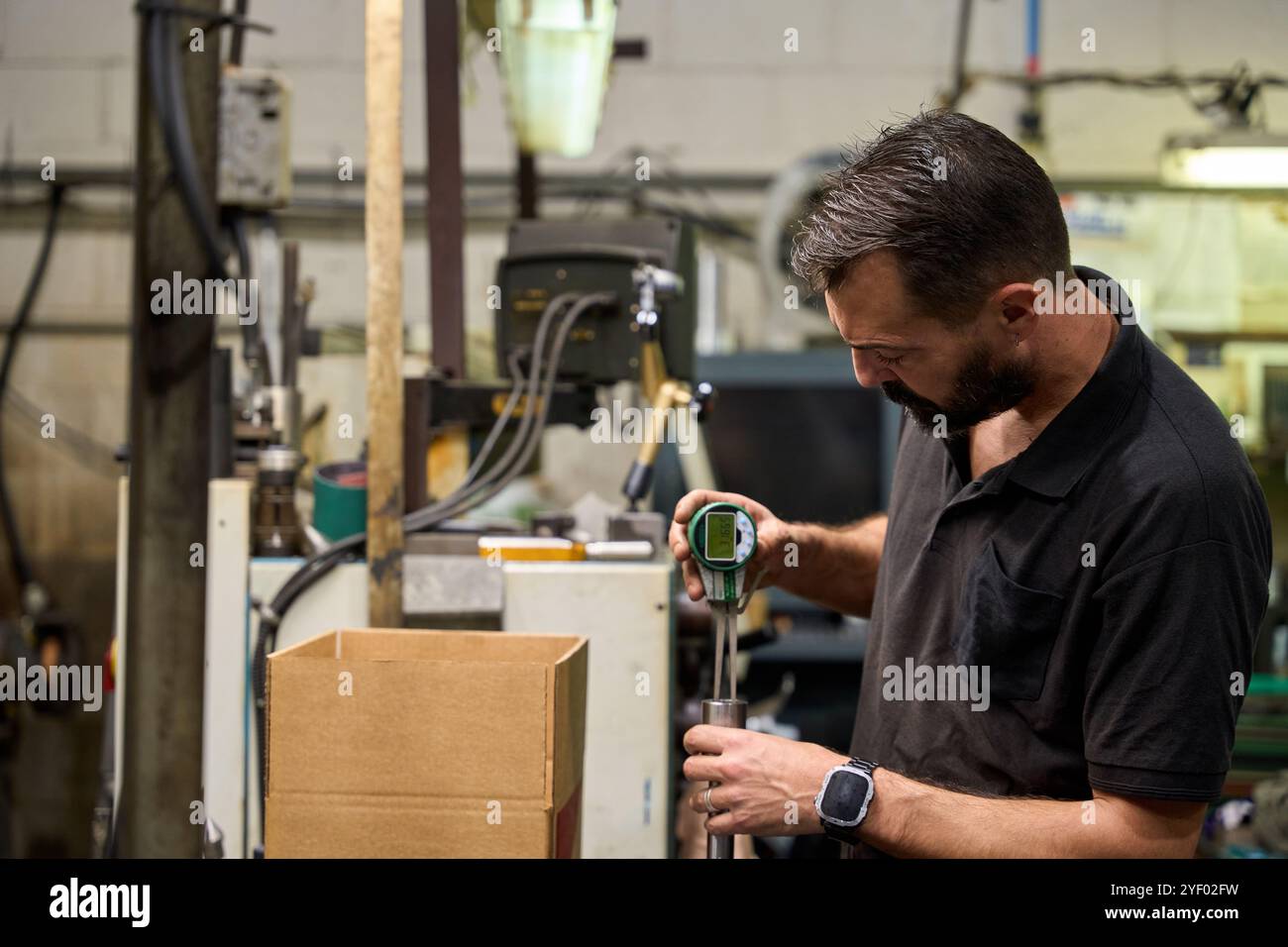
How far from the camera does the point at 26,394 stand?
12.9ft

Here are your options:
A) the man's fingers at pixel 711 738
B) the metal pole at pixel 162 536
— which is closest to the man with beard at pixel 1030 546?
the man's fingers at pixel 711 738

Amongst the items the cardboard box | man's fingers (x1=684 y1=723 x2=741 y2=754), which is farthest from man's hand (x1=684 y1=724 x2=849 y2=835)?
the cardboard box

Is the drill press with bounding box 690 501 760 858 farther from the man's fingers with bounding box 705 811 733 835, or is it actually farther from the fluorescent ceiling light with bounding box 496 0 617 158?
the fluorescent ceiling light with bounding box 496 0 617 158

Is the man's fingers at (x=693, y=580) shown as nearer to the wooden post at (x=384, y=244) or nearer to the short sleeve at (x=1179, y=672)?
the short sleeve at (x=1179, y=672)

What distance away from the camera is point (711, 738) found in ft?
3.60

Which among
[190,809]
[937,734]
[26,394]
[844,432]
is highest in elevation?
[26,394]

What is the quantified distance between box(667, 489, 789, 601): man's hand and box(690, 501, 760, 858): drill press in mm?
23

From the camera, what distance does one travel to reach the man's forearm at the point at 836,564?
1392mm

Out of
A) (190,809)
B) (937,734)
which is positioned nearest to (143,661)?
(190,809)

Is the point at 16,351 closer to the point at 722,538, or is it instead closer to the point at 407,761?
the point at 407,761

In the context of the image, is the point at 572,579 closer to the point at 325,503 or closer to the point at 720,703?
the point at 325,503

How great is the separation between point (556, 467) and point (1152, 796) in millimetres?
2563

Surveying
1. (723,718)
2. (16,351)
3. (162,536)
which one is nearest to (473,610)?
(162,536)

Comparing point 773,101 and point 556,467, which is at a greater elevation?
point 773,101
